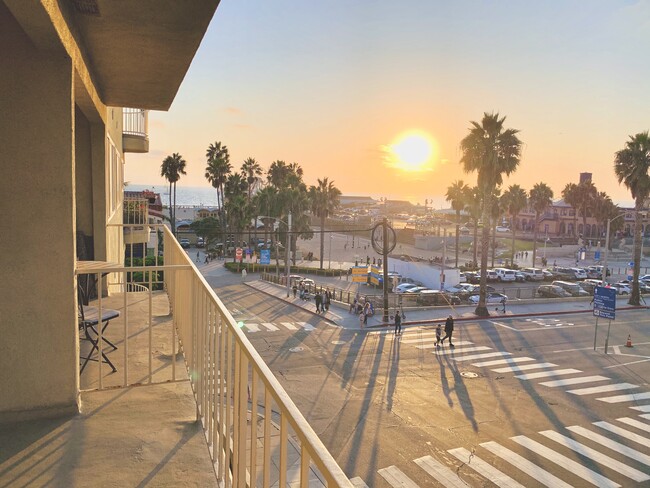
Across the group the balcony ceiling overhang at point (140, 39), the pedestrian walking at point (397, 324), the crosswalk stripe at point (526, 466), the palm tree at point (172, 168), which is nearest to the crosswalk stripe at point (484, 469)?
the crosswalk stripe at point (526, 466)

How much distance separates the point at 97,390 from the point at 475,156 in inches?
1326

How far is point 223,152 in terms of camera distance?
228 feet

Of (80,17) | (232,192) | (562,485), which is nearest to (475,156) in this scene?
(562,485)

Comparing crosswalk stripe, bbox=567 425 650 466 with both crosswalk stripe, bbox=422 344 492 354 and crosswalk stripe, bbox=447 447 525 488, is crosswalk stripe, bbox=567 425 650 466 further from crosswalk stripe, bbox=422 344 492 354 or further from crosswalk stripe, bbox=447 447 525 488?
crosswalk stripe, bbox=422 344 492 354

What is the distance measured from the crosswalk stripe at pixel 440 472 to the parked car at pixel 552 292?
3437 centimetres

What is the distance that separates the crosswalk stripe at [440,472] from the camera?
10.9 meters

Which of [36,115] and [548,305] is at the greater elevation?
[36,115]

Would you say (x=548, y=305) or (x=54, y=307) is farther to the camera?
(x=548, y=305)

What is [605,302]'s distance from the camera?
23.9 meters

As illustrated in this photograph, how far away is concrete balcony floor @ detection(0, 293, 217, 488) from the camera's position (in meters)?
3.73

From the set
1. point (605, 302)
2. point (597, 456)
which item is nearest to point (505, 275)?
point (605, 302)

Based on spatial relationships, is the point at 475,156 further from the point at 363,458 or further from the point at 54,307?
the point at 54,307

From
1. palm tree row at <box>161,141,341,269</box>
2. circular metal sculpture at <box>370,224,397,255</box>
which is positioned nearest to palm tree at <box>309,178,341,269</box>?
palm tree row at <box>161,141,341,269</box>

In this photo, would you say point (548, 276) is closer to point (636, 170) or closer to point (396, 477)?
point (636, 170)
